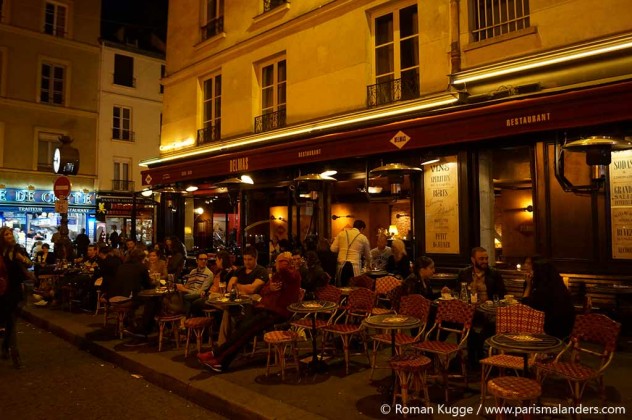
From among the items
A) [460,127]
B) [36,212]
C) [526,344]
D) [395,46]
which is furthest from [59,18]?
[526,344]

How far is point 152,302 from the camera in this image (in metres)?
7.05

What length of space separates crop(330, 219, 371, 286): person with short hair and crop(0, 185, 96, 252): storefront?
17093mm

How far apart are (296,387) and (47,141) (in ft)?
70.5

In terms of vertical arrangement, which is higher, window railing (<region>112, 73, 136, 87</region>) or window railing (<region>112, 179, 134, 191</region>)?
window railing (<region>112, 73, 136, 87</region>)

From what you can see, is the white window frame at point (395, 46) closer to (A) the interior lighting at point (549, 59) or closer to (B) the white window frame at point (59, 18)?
(A) the interior lighting at point (549, 59)

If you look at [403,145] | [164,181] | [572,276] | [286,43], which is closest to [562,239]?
[572,276]

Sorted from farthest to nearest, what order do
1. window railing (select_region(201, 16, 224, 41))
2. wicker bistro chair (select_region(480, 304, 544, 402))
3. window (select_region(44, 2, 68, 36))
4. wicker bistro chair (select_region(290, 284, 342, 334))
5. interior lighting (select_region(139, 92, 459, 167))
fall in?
window (select_region(44, 2, 68, 36)), window railing (select_region(201, 16, 224, 41)), interior lighting (select_region(139, 92, 459, 167)), wicker bistro chair (select_region(290, 284, 342, 334)), wicker bistro chair (select_region(480, 304, 544, 402))

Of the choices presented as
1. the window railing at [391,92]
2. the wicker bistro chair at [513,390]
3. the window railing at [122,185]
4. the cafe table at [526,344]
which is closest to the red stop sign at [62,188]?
the window railing at [391,92]

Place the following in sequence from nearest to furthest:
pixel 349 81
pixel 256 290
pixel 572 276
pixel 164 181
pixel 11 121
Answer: pixel 256 290 → pixel 572 276 → pixel 349 81 → pixel 164 181 → pixel 11 121

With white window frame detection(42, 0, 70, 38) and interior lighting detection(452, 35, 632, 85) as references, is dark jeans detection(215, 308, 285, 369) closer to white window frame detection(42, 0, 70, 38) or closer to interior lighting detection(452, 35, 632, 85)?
interior lighting detection(452, 35, 632, 85)

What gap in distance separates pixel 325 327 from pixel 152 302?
9.74 feet

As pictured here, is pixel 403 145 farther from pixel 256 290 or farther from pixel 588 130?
pixel 256 290

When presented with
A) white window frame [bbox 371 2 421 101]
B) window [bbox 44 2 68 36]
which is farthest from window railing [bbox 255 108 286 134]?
window [bbox 44 2 68 36]

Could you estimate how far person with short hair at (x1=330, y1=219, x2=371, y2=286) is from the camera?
7.99 metres
